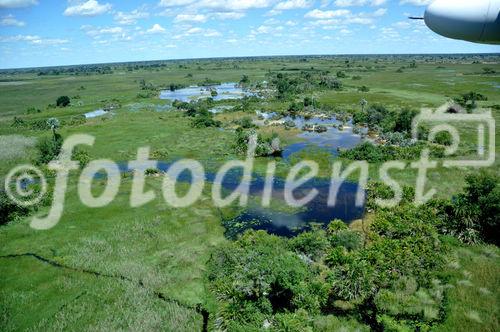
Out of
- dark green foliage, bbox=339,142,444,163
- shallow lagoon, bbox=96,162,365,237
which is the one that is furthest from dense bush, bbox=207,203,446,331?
dark green foliage, bbox=339,142,444,163

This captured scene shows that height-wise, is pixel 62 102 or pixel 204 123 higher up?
pixel 62 102

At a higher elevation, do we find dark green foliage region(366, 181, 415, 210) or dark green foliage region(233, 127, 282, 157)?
dark green foliage region(233, 127, 282, 157)

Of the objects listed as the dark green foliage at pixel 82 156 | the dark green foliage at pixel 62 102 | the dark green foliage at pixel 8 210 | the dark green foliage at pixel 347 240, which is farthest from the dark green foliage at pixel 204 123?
the dark green foliage at pixel 62 102

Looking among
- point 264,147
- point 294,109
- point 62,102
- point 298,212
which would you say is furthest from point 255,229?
point 62,102

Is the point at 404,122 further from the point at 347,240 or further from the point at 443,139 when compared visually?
the point at 347,240

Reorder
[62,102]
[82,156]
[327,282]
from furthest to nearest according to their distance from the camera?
[62,102], [82,156], [327,282]

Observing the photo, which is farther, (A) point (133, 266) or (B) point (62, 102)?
(B) point (62, 102)

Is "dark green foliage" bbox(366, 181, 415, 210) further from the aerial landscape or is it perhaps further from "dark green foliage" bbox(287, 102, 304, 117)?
"dark green foliage" bbox(287, 102, 304, 117)

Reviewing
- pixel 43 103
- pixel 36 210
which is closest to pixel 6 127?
pixel 43 103

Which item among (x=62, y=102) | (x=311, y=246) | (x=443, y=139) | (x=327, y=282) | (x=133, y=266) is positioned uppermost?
(x=62, y=102)

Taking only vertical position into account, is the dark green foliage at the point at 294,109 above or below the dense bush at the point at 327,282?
above

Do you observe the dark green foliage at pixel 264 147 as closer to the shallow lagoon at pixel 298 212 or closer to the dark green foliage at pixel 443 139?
the shallow lagoon at pixel 298 212

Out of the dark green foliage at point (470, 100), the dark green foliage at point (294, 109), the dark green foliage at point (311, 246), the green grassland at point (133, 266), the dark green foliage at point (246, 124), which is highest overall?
the dark green foliage at point (470, 100)
